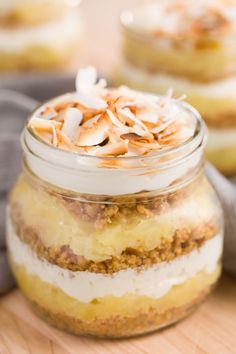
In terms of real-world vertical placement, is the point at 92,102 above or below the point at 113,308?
above

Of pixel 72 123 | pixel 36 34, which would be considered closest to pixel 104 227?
pixel 72 123

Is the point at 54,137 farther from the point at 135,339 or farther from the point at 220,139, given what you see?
the point at 220,139

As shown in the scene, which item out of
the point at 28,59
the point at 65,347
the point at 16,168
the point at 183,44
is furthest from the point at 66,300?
the point at 28,59

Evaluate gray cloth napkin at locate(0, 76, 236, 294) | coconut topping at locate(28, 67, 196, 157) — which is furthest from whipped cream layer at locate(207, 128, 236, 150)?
coconut topping at locate(28, 67, 196, 157)

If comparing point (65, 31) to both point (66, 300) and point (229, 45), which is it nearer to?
point (229, 45)

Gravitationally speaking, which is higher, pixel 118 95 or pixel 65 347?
pixel 118 95

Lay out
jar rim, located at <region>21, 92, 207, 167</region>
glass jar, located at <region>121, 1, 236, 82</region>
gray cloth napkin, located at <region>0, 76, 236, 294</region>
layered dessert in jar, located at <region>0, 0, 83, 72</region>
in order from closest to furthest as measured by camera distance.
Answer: jar rim, located at <region>21, 92, 207, 167</region> < gray cloth napkin, located at <region>0, 76, 236, 294</region> < glass jar, located at <region>121, 1, 236, 82</region> < layered dessert in jar, located at <region>0, 0, 83, 72</region>

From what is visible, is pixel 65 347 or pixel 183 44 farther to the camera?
pixel 183 44

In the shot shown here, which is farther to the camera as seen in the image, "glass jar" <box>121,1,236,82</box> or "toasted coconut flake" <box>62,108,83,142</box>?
"glass jar" <box>121,1,236,82</box>

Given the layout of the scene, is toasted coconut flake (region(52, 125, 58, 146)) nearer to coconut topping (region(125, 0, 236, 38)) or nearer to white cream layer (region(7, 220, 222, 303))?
white cream layer (region(7, 220, 222, 303))
